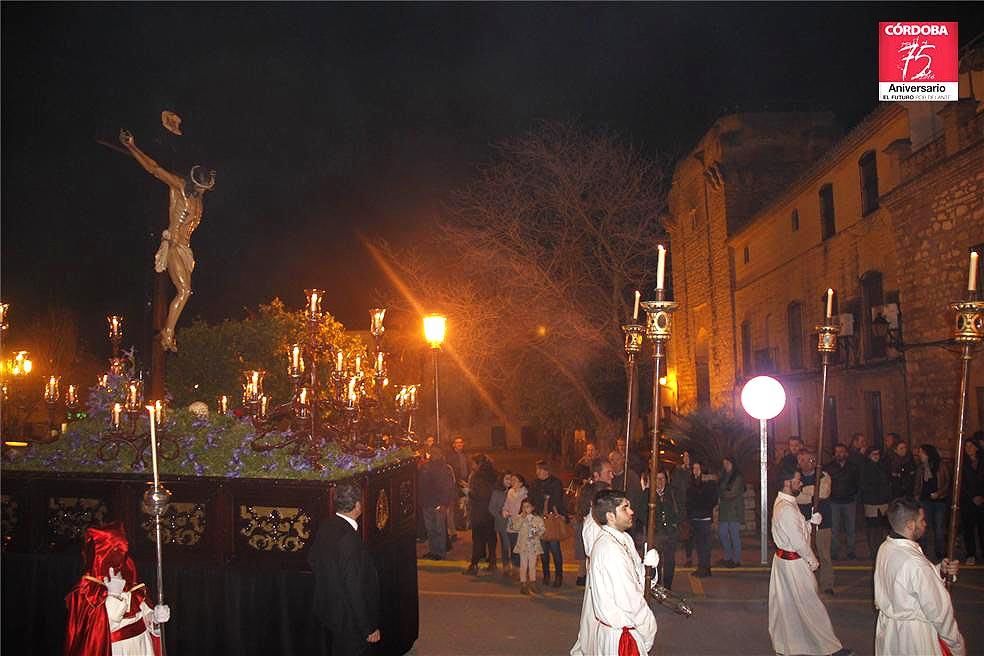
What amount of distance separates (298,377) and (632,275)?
16.4m

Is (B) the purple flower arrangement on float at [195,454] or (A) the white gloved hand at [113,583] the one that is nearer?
(A) the white gloved hand at [113,583]

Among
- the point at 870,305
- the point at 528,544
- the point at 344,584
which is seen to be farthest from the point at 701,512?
the point at 870,305

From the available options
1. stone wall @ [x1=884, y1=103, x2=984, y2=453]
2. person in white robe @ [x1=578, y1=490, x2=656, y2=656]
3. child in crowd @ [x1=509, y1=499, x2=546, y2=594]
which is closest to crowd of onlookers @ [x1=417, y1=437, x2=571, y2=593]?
child in crowd @ [x1=509, y1=499, x2=546, y2=594]

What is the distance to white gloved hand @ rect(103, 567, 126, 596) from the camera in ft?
18.3

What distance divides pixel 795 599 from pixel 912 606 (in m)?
2.05

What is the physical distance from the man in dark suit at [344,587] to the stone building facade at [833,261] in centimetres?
572

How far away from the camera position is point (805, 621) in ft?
24.3

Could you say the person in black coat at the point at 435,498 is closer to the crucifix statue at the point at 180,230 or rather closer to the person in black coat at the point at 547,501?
the person in black coat at the point at 547,501

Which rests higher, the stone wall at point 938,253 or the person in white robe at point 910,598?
the stone wall at point 938,253

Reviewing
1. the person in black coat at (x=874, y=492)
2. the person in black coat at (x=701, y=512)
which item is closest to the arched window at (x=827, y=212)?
the person in black coat at (x=874, y=492)

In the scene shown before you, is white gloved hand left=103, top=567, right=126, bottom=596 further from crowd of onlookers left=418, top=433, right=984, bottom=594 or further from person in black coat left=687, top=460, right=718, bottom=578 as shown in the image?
person in black coat left=687, top=460, right=718, bottom=578

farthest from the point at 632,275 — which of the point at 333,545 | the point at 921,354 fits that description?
the point at 333,545

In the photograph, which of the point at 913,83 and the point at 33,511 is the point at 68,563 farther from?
the point at 913,83

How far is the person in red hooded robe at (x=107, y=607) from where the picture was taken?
216 inches
